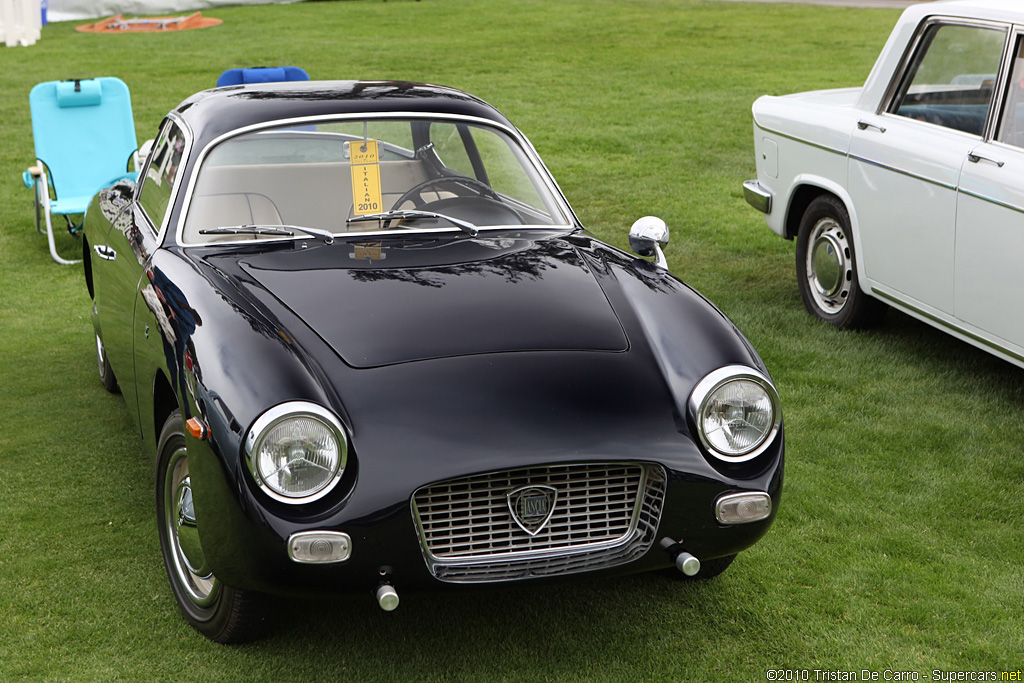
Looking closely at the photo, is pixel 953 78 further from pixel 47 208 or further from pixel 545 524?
pixel 47 208

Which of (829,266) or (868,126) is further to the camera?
(829,266)

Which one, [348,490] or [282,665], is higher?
[348,490]

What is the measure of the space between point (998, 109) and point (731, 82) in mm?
10183

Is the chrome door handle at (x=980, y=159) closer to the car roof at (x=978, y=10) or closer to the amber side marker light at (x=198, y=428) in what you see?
the car roof at (x=978, y=10)

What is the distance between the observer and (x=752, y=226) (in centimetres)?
874

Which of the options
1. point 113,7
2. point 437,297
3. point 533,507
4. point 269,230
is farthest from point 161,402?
point 113,7

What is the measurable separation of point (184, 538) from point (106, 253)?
1782mm

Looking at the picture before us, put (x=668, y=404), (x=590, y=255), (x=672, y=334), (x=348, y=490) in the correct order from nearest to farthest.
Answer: (x=348, y=490) < (x=668, y=404) < (x=672, y=334) < (x=590, y=255)

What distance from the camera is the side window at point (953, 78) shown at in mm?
5180

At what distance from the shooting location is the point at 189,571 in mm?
3438

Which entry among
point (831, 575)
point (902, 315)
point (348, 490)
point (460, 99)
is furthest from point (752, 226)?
point (348, 490)

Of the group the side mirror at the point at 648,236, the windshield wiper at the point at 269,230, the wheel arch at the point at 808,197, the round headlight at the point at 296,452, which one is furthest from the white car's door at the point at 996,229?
the round headlight at the point at 296,452

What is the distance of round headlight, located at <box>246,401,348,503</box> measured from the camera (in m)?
2.80

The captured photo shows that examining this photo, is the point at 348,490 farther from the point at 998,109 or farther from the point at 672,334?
the point at 998,109
